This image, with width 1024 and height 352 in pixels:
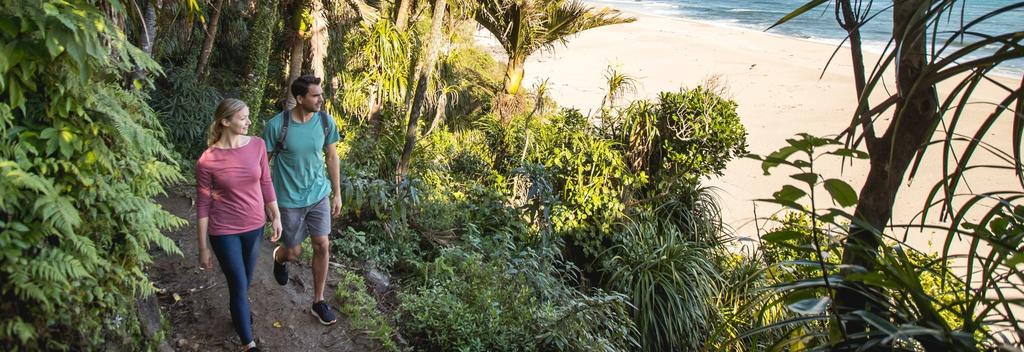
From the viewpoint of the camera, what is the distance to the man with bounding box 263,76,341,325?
405 cm

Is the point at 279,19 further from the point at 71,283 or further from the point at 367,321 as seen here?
the point at 71,283

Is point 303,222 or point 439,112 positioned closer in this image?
point 303,222

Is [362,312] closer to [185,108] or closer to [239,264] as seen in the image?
[239,264]

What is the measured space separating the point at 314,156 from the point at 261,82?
14.3 ft

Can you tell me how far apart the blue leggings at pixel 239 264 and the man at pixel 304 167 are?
1.40 ft

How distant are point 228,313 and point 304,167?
3.59ft

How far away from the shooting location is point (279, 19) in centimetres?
923

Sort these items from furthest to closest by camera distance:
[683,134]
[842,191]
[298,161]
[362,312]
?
[683,134] < [362,312] < [298,161] < [842,191]

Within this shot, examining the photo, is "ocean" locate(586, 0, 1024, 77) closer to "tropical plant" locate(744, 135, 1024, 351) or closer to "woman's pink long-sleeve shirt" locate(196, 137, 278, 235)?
→ "tropical plant" locate(744, 135, 1024, 351)

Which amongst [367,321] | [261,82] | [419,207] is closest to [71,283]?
[367,321]

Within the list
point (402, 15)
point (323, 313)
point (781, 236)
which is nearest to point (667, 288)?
point (323, 313)

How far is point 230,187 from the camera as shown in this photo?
3.55m

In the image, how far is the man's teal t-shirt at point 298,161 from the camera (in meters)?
4.07

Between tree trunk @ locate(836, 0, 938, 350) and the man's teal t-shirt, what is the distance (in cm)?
302
